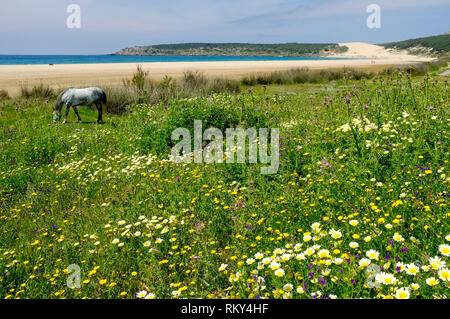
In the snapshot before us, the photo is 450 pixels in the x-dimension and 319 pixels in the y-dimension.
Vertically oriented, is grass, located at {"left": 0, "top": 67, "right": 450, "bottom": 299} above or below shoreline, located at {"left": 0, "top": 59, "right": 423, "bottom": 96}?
below

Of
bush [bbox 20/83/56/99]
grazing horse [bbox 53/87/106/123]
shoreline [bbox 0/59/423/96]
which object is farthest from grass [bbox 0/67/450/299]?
shoreline [bbox 0/59/423/96]

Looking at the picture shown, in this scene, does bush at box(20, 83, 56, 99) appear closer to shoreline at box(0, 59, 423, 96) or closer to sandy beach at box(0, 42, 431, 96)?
shoreline at box(0, 59, 423, 96)

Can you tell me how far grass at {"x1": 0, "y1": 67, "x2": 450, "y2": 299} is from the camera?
8.88ft

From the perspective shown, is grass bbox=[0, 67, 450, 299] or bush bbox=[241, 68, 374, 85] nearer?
grass bbox=[0, 67, 450, 299]

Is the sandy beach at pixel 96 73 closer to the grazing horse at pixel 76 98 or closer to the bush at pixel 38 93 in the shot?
the bush at pixel 38 93

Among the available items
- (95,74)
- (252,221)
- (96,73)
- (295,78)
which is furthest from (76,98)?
(96,73)

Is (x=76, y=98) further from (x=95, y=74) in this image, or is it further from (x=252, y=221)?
(x=95, y=74)

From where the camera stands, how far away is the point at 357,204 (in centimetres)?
369

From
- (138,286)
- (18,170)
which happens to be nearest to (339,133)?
(138,286)

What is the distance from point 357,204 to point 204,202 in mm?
1986

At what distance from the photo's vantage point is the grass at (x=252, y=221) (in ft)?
8.88

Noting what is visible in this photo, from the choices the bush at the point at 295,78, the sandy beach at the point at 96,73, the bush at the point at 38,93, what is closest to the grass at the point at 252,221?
the bush at the point at 38,93

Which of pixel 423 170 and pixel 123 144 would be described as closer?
pixel 423 170
